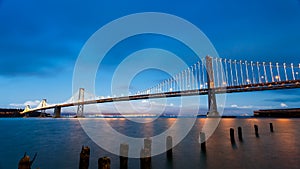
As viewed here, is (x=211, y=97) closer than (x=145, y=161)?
No

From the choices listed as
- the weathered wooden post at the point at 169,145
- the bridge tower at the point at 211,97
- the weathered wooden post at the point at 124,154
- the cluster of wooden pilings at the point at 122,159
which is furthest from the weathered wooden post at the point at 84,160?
the bridge tower at the point at 211,97

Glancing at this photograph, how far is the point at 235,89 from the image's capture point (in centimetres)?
4247

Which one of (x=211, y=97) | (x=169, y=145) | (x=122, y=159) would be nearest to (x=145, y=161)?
(x=122, y=159)

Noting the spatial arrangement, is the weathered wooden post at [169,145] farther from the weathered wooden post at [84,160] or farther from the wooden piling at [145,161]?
the weathered wooden post at [84,160]

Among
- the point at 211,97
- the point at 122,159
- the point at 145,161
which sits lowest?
the point at 122,159

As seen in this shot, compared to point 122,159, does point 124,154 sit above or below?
above

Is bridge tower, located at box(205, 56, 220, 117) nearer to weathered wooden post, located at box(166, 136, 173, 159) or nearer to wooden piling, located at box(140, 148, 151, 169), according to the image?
weathered wooden post, located at box(166, 136, 173, 159)

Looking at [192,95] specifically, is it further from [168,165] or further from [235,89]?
[168,165]

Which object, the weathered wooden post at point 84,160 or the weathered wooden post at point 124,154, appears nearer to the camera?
the weathered wooden post at point 84,160

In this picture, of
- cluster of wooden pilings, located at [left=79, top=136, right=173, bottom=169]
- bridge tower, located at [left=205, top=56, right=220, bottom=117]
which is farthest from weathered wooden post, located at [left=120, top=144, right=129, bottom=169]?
bridge tower, located at [left=205, top=56, right=220, bottom=117]

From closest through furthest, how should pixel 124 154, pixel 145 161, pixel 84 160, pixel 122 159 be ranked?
pixel 145 161, pixel 84 160, pixel 124 154, pixel 122 159

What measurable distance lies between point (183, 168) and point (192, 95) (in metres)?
40.0

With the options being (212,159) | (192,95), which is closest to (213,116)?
(192,95)

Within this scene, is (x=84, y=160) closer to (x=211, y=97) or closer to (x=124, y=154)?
(x=124, y=154)
